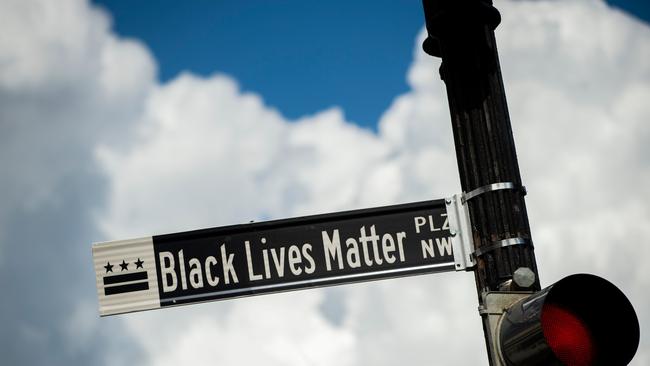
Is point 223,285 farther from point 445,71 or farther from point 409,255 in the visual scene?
point 445,71

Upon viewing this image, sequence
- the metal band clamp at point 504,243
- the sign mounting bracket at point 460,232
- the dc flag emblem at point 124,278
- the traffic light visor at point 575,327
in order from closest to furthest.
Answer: the traffic light visor at point 575,327, the metal band clamp at point 504,243, the sign mounting bracket at point 460,232, the dc flag emblem at point 124,278

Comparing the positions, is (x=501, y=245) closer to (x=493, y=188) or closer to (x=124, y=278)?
(x=493, y=188)

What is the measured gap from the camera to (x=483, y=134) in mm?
4227

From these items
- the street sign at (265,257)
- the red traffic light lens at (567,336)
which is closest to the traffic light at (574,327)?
the red traffic light lens at (567,336)

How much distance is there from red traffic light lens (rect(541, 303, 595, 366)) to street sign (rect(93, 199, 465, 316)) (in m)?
1.35

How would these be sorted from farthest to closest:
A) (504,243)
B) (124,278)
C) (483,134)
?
(124,278) < (483,134) < (504,243)

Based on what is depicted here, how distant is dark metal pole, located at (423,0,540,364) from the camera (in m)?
4.07

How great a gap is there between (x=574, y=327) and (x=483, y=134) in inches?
44.9

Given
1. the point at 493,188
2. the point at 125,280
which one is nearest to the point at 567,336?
the point at 493,188

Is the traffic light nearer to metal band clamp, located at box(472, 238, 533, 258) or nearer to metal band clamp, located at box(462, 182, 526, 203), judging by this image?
metal band clamp, located at box(472, 238, 533, 258)

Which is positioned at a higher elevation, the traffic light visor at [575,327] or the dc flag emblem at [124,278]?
the dc flag emblem at [124,278]

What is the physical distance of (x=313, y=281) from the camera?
15.6ft

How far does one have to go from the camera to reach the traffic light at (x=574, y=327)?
10.9 ft

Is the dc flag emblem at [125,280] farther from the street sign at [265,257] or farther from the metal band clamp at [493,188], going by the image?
the metal band clamp at [493,188]
